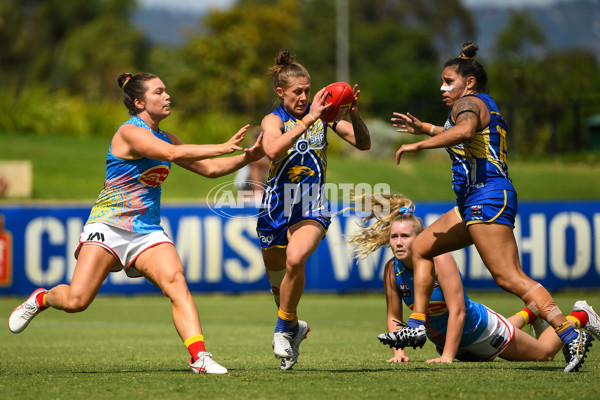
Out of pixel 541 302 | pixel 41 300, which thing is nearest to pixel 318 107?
pixel 541 302

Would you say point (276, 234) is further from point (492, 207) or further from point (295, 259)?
point (492, 207)

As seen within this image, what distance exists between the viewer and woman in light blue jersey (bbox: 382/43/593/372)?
620 cm

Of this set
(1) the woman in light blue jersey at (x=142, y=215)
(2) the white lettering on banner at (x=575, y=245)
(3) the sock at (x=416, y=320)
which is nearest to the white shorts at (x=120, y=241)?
(1) the woman in light blue jersey at (x=142, y=215)

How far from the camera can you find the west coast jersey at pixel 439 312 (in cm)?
691

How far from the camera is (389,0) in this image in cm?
7931

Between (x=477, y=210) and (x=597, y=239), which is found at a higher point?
(x=477, y=210)

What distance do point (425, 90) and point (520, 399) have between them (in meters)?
41.0

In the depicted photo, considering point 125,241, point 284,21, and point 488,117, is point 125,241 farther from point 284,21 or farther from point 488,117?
point 284,21

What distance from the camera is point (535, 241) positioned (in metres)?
14.8

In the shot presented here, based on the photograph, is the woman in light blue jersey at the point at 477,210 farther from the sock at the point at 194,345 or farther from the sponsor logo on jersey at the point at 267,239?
the sock at the point at 194,345

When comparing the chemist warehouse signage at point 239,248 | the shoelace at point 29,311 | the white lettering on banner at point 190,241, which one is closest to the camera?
the shoelace at point 29,311

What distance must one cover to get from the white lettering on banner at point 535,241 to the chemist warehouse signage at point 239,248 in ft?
0.06

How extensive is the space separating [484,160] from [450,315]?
123 centimetres

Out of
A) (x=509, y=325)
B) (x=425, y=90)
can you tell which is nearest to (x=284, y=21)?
(x=425, y=90)
